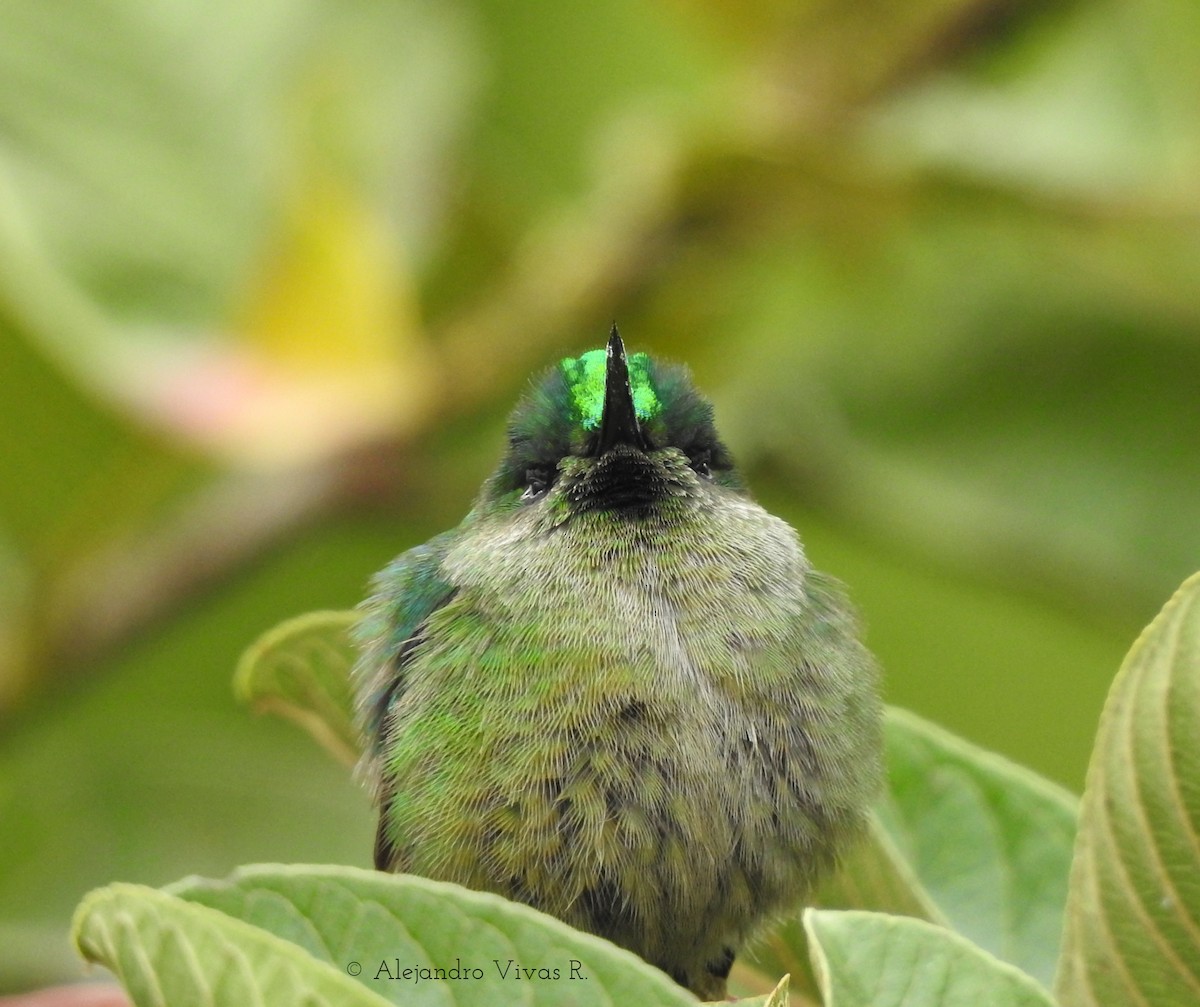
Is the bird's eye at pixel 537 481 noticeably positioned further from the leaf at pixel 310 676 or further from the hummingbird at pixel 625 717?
the leaf at pixel 310 676

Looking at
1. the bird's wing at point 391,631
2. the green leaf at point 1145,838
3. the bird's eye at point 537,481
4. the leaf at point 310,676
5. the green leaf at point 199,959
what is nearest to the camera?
the green leaf at point 199,959

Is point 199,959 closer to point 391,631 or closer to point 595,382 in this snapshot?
point 391,631

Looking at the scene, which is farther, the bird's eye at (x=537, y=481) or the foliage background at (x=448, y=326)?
the foliage background at (x=448, y=326)

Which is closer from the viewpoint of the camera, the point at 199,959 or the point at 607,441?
the point at 199,959

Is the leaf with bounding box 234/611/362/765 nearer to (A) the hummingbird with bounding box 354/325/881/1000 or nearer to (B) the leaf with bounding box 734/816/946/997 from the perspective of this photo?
(A) the hummingbird with bounding box 354/325/881/1000

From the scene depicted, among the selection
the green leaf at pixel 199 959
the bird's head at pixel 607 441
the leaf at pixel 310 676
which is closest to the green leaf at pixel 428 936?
the green leaf at pixel 199 959

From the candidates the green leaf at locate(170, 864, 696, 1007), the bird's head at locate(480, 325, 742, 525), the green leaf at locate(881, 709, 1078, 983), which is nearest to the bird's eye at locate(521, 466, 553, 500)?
the bird's head at locate(480, 325, 742, 525)

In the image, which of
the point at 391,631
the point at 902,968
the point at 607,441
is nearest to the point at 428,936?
the point at 902,968
